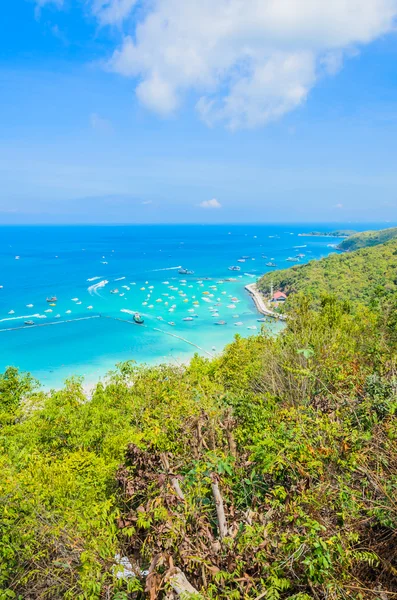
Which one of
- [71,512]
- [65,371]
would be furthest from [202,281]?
[71,512]

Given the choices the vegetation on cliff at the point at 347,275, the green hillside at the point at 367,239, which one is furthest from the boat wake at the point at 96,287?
the green hillside at the point at 367,239

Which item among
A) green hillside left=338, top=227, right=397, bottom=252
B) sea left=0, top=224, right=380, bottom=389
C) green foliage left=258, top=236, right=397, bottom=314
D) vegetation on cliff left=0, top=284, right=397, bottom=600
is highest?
green hillside left=338, top=227, right=397, bottom=252

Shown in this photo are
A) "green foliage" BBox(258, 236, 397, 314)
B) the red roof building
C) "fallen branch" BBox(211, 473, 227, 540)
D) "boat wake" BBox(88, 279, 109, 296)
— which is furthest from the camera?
"boat wake" BBox(88, 279, 109, 296)

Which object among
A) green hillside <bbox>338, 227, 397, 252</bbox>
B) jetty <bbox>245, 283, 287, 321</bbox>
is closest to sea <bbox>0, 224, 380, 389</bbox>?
jetty <bbox>245, 283, 287, 321</bbox>

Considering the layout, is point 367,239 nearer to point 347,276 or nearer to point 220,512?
point 347,276

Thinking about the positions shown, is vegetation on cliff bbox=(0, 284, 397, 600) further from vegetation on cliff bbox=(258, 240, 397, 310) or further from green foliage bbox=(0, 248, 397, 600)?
vegetation on cliff bbox=(258, 240, 397, 310)

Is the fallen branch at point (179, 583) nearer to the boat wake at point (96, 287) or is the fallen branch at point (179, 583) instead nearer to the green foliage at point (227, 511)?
the green foliage at point (227, 511)

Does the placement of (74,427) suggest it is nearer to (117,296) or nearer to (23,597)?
(23,597)

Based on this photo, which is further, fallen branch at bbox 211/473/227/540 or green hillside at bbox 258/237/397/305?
green hillside at bbox 258/237/397/305
